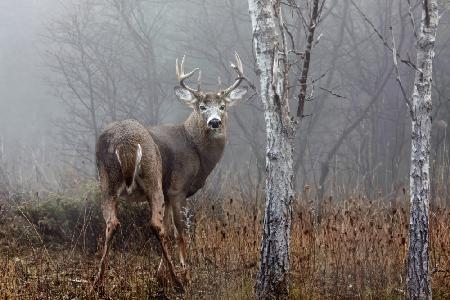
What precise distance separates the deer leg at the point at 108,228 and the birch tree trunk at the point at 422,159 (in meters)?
2.37

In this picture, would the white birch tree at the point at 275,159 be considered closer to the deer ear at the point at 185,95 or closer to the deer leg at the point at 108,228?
the deer leg at the point at 108,228

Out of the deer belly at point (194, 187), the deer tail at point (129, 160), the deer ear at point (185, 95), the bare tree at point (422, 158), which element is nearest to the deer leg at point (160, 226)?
the deer tail at point (129, 160)

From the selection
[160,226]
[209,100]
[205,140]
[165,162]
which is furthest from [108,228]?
[209,100]

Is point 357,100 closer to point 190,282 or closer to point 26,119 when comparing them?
point 190,282

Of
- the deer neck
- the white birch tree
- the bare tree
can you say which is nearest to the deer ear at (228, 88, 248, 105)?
the deer neck

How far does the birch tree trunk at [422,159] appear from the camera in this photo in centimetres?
420

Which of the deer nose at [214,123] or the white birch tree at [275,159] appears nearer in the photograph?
the white birch tree at [275,159]

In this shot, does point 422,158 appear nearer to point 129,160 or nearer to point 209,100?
point 129,160

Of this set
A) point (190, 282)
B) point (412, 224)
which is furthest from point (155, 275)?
point (412, 224)

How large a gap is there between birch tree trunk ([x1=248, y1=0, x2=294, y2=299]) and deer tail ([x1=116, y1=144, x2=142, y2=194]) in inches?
49.4

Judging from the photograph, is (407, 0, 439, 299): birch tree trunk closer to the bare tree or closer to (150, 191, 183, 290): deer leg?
the bare tree

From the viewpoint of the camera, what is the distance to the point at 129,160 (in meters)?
4.79

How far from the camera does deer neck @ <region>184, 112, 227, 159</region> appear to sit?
6078mm

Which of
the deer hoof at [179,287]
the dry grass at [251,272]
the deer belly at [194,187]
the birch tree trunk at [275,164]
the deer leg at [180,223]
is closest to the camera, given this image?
the birch tree trunk at [275,164]
